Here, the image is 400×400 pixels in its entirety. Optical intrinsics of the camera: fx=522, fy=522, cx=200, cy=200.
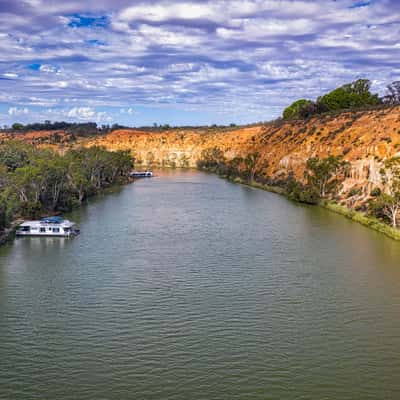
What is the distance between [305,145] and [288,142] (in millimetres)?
9659

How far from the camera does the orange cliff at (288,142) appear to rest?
67.4m

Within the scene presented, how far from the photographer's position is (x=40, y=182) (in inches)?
2148

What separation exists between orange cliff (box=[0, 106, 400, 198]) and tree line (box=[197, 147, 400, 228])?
154cm

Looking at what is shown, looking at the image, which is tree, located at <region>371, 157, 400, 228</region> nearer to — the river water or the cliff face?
the river water

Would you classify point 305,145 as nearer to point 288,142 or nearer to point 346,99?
point 288,142

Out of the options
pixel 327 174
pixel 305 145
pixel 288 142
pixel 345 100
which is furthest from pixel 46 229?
pixel 345 100

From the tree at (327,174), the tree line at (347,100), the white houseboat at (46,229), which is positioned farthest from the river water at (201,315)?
the tree line at (347,100)

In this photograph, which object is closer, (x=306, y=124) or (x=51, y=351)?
(x=51, y=351)

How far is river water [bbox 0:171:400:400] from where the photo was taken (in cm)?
2073

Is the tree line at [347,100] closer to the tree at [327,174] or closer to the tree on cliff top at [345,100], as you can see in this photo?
the tree on cliff top at [345,100]

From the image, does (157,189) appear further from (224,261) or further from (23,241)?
(224,261)

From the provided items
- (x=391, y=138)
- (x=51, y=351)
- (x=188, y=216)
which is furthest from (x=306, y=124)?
(x=51, y=351)

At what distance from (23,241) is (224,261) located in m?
18.3

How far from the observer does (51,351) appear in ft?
75.7
